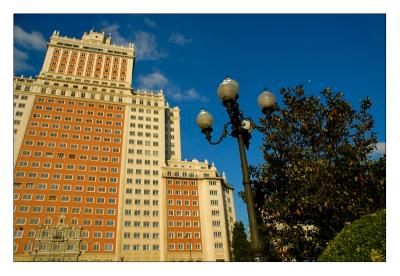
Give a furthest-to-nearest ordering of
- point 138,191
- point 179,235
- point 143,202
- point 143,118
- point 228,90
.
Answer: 1. point 143,118
2. point 138,191
3. point 143,202
4. point 179,235
5. point 228,90

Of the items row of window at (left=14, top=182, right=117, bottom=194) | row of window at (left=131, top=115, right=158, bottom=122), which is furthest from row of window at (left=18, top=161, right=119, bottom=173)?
row of window at (left=131, top=115, right=158, bottom=122)

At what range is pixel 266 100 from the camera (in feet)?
22.8

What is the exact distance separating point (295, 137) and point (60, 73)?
2826 inches

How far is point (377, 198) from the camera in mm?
9312

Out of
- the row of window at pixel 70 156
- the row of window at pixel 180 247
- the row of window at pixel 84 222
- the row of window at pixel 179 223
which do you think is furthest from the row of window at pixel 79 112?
the row of window at pixel 180 247

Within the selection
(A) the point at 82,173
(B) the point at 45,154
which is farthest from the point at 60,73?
(A) the point at 82,173

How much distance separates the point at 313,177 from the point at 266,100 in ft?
13.7

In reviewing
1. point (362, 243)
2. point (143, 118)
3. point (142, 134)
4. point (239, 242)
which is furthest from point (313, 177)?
point (143, 118)

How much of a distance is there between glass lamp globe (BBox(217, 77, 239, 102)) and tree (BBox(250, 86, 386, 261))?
4568 millimetres

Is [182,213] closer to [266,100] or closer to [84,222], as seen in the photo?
[84,222]

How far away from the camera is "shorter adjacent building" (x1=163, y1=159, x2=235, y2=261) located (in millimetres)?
56969

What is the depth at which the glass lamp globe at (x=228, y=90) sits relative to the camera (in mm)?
6855

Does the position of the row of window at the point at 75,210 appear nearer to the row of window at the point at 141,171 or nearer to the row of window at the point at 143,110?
the row of window at the point at 141,171
